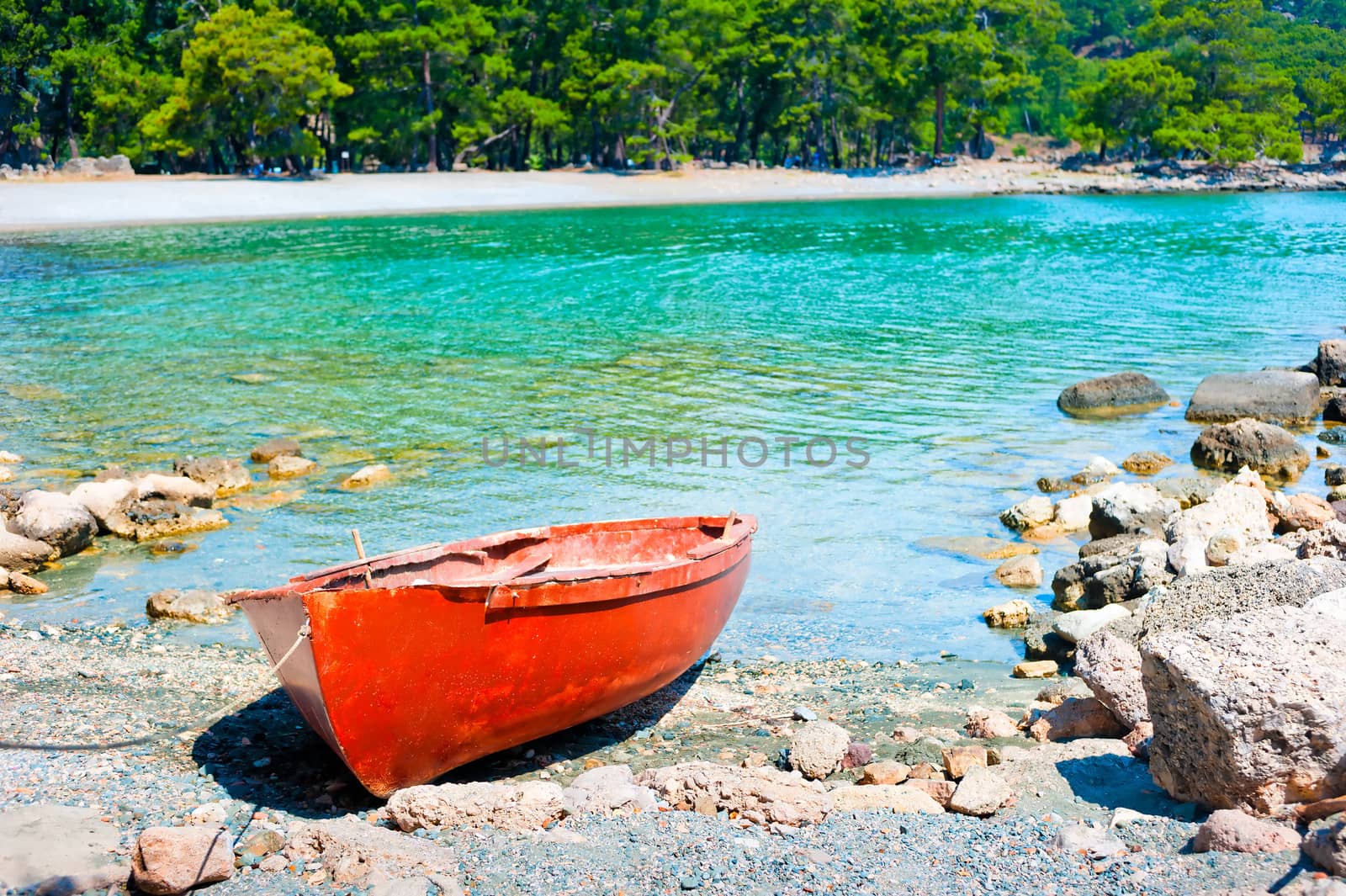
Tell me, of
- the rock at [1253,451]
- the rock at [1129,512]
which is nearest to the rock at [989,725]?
the rock at [1129,512]

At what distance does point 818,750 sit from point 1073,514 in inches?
241

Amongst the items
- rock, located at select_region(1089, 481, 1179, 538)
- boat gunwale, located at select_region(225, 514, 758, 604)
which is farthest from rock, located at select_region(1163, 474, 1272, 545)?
boat gunwale, located at select_region(225, 514, 758, 604)

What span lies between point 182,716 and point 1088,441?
39.6 ft

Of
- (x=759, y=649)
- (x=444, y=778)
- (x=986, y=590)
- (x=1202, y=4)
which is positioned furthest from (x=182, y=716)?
(x=1202, y=4)

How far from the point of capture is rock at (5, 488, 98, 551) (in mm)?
11000

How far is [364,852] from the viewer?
5324mm

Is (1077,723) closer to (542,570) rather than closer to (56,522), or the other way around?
(542,570)

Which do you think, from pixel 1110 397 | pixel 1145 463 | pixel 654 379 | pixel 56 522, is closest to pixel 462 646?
pixel 56 522

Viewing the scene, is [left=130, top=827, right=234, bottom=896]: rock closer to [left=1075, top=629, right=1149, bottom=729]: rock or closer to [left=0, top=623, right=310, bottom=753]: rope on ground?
[left=0, top=623, right=310, bottom=753]: rope on ground

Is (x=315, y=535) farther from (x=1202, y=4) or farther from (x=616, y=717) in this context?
(x=1202, y=4)

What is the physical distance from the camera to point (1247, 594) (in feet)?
23.1

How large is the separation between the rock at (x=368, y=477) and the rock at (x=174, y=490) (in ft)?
5.04

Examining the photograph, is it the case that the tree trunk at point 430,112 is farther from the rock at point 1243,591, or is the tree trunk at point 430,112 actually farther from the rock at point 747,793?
the rock at point 747,793

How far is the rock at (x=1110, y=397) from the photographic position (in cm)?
1712
